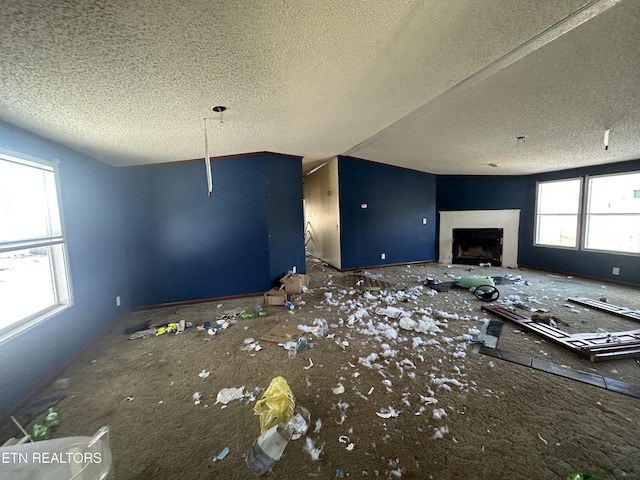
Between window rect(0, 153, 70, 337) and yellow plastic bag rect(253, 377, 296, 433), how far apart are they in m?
2.07

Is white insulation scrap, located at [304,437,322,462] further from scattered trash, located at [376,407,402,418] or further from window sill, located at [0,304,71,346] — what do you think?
window sill, located at [0,304,71,346]

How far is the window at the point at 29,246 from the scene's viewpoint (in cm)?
195

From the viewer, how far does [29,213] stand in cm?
216

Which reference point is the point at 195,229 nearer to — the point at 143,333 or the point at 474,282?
the point at 143,333

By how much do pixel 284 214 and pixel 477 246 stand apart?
5.19 m

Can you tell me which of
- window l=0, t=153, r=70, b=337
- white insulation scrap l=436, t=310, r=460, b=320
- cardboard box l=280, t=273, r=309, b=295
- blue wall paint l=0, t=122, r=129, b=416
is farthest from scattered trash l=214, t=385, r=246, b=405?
white insulation scrap l=436, t=310, r=460, b=320

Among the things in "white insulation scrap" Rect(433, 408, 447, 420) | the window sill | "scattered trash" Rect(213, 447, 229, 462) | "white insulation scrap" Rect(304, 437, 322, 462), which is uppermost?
the window sill

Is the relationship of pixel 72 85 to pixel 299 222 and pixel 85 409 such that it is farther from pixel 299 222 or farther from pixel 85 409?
pixel 299 222

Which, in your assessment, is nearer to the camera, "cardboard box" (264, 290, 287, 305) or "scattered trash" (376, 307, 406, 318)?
"scattered trash" (376, 307, 406, 318)

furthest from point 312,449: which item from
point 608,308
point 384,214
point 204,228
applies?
point 384,214

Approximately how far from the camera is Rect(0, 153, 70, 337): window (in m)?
1.95

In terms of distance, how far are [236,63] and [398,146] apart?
3297 millimetres

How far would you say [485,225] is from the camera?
627 centimetres

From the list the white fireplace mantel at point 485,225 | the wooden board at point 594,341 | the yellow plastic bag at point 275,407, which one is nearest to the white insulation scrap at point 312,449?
the yellow plastic bag at point 275,407
